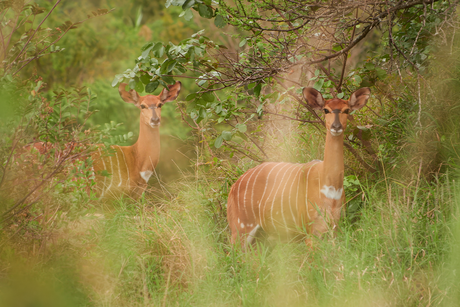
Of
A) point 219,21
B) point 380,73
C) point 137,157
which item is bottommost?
point 137,157

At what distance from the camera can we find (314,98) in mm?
3516

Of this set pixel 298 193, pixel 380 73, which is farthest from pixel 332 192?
pixel 380 73

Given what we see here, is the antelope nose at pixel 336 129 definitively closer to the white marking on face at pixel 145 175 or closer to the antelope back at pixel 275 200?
the antelope back at pixel 275 200

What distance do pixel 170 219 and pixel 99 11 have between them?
1.86 m

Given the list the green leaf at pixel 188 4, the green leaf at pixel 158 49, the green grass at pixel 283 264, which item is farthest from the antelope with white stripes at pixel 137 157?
the green leaf at pixel 188 4

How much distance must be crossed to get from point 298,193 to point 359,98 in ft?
2.74

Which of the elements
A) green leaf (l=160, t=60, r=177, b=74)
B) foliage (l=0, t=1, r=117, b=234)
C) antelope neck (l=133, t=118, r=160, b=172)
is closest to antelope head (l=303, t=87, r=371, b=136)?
green leaf (l=160, t=60, r=177, b=74)

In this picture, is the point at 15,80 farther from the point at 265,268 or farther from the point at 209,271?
the point at 265,268

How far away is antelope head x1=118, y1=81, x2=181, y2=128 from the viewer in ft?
16.9

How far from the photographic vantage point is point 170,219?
13.5 feet

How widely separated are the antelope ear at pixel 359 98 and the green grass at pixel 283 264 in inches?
27.4

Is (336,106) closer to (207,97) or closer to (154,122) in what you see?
(207,97)

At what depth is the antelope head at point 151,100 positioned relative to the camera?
5152mm

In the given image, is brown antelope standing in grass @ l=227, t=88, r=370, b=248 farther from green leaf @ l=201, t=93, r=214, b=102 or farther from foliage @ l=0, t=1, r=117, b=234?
foliage @ l=0, t=1, r=117, b=234
